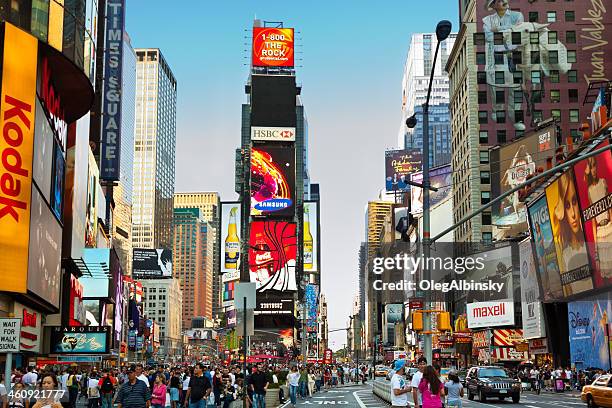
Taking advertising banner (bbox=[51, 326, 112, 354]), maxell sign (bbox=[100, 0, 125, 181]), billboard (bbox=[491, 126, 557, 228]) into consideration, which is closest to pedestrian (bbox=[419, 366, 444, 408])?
advertising banner (bbox=[51, 326, 112, 354])

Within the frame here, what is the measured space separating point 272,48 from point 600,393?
142406 mm

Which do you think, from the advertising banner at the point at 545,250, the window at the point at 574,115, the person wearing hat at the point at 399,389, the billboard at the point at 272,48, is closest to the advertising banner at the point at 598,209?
the advertising banner at the point at 545,250

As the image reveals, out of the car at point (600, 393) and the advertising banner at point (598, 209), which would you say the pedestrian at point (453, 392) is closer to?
the car at point (600, 393)

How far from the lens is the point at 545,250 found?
2640 inches

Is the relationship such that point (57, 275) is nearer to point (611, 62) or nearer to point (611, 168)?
point (611, 168)

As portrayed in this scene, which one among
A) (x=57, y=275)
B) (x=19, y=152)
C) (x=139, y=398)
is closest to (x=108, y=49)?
(x=57, y=275)

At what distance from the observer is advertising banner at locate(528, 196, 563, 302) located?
65.1 metres

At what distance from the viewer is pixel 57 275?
47531 millimetres

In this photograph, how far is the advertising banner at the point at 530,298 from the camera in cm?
7631

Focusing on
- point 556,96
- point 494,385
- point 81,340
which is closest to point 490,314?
point 556,96

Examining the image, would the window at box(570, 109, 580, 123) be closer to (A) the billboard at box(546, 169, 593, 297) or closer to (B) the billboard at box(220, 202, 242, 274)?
(A) the billboard at box(546, 169, 593, 297)

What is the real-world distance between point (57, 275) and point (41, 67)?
41.0 ft

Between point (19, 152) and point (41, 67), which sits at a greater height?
point (41, 67)

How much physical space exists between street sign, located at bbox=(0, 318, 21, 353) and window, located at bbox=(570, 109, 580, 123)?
103693mm
